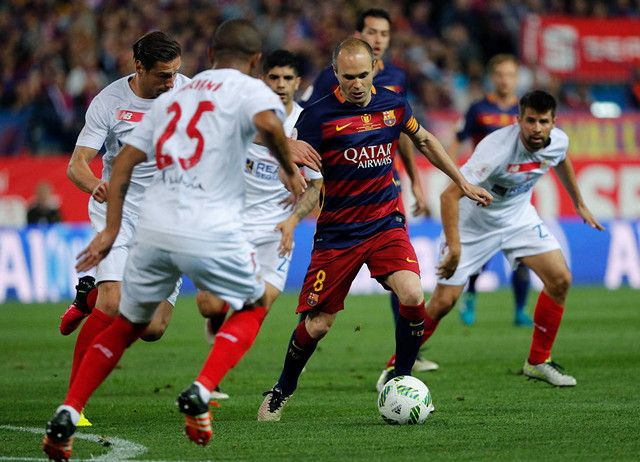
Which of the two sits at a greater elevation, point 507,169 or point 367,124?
point 367,124

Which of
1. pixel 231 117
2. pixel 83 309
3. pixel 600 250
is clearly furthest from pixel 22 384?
pixel 600 250

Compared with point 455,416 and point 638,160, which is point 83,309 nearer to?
point 455,416

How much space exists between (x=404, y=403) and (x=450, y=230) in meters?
2.05

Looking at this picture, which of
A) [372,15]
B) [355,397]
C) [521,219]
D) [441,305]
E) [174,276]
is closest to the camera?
[174,276]

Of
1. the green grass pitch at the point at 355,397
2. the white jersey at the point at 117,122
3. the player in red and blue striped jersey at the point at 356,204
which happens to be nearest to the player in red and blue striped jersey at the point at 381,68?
the green grass pitch at the point at 355,397

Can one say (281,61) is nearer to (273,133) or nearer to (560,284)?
(560,284)

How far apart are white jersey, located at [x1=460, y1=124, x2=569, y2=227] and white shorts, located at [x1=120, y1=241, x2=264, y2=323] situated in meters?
3.78

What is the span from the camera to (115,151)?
8406 mm

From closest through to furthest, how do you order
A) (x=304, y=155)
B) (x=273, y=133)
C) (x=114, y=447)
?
1. (x=273, y=133)
2. (x=114, y=447)
3. (x=304, y=155)

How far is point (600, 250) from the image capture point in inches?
830

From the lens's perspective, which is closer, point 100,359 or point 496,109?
point 100,359

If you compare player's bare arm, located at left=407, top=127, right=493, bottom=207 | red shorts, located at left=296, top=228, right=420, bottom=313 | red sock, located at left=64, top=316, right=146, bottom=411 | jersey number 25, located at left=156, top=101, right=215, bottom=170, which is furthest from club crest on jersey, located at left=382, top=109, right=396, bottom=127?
red sock, located at left=64, top=316, right=146, bottom=411

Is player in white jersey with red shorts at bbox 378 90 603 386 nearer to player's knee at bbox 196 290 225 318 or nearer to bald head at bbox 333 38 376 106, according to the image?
bald head at bbox 333 38 376 106

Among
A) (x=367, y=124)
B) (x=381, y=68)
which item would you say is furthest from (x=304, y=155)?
(x=381, y=68)
